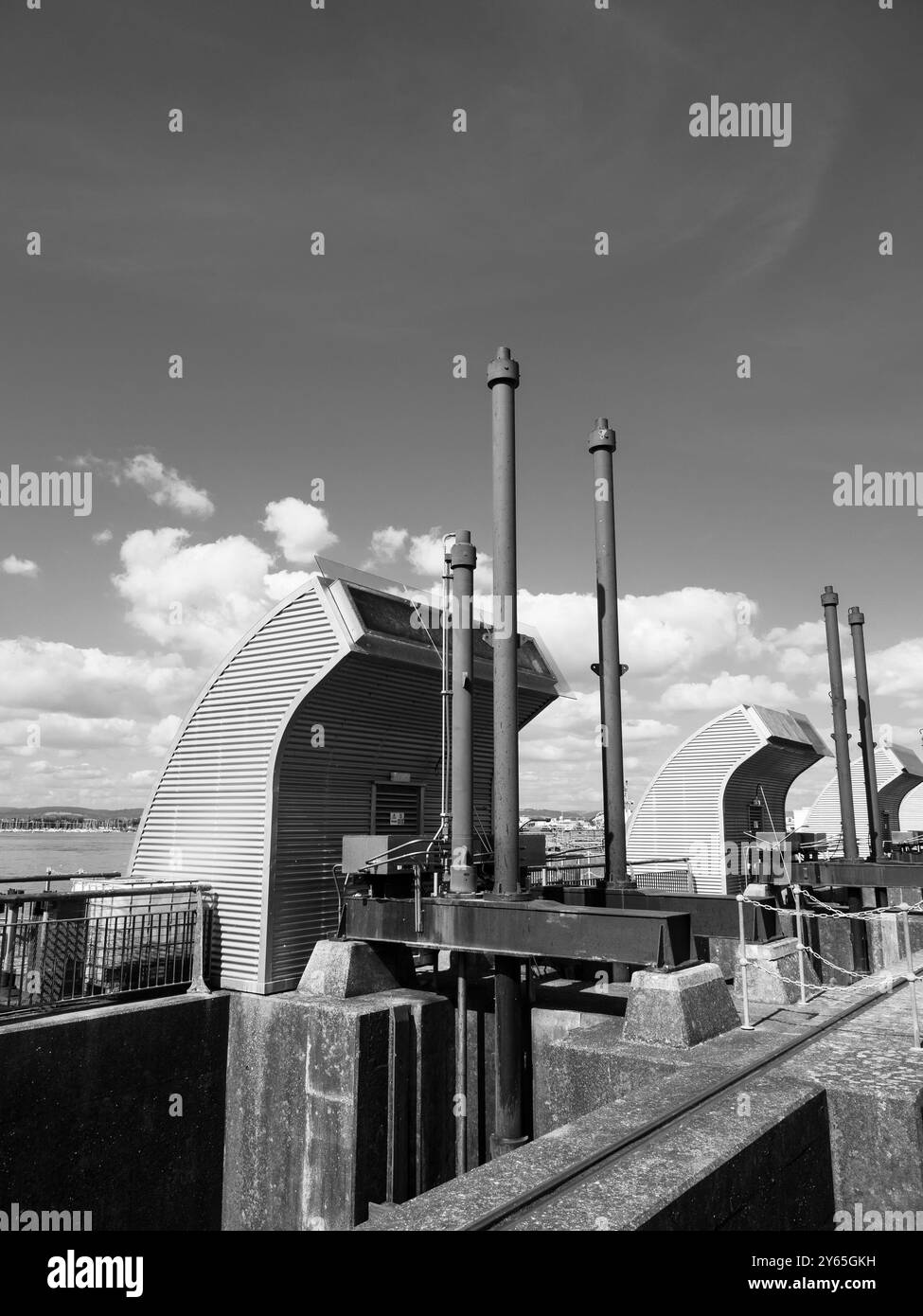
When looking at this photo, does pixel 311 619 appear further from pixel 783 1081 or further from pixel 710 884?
pixel 710 884

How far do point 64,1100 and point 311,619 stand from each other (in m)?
8.36

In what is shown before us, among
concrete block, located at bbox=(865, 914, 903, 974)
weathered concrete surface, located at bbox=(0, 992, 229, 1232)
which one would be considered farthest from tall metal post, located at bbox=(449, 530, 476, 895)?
concrete block, located at bbox=(865, 914, 903, 974)

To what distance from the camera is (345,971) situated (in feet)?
44.4

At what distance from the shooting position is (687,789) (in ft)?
106

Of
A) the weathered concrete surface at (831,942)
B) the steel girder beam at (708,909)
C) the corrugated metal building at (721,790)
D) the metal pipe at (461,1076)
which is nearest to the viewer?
the metal pipe at (461,1076)

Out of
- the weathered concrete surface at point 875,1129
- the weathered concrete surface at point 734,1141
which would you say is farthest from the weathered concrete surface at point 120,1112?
the weathered concrete surface at point 875,1129

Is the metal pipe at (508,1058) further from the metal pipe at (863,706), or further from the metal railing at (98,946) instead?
the metal pipe at (863,706)

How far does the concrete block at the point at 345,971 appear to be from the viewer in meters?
13.6

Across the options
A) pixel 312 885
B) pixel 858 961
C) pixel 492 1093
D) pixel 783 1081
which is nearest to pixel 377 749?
pixel 312 885

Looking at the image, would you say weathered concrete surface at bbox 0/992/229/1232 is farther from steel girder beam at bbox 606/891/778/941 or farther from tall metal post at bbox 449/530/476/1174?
steel girder beam at bbox 606/891/778/941

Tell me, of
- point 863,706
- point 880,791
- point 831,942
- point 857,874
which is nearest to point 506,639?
point 831,942

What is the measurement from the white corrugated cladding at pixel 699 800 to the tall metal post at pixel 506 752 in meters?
20.1

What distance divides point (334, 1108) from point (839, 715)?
16302 millimetres

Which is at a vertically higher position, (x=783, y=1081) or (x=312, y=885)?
(x=312, y=885)
